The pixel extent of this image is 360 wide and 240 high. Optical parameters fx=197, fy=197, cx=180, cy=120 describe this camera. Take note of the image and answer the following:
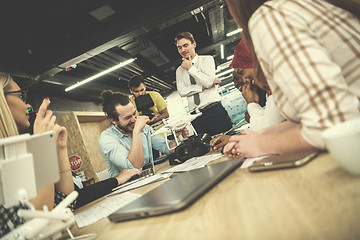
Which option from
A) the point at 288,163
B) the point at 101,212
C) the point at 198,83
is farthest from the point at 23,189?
the point at 198,83

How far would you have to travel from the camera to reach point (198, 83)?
270cm

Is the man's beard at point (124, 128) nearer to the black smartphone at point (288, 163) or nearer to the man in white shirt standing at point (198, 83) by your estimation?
the man in white shirt standing at point (198, 83)

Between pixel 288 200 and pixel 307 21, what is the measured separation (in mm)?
501

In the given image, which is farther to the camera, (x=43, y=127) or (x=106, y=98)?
(x=106, y=98)

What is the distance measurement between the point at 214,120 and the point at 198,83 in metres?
0.67

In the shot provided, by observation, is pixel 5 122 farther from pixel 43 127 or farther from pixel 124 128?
pixel 124 128

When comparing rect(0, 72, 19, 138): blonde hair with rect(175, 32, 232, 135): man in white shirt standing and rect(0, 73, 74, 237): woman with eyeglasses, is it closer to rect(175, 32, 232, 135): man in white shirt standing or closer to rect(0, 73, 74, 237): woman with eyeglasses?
rect(0, 73, 74, 237): woman with eyeglasses

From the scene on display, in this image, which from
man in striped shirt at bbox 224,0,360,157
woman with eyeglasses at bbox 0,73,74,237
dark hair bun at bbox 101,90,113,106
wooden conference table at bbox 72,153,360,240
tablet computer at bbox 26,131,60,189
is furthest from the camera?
dark hair bun at bbox 101,90,113,106

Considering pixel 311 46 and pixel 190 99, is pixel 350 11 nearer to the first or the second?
pixel 311 46

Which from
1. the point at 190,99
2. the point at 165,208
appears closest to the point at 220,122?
the point at 190,99

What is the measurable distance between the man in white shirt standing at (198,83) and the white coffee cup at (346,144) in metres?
1.90

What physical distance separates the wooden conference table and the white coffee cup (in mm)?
33

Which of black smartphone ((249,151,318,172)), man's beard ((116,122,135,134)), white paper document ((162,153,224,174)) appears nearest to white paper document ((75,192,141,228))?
white paper document ((162,153,224,174))

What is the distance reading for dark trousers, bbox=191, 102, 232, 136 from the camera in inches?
89.4
